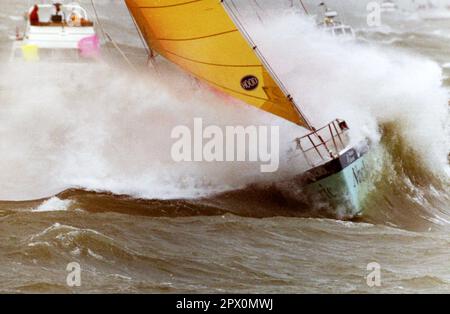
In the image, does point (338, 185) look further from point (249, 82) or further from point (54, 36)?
point (54, 36)

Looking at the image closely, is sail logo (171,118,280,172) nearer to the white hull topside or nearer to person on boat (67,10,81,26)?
the white hull topside

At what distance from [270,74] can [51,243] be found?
3.90 m

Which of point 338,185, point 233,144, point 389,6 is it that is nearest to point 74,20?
point 233,144

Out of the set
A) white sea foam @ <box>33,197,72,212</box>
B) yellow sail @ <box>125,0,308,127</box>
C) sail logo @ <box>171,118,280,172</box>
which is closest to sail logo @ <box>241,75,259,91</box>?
yellow sail @ <box>125,0,308,127</box>

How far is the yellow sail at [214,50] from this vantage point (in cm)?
1295

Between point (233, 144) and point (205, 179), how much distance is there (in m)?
0.60

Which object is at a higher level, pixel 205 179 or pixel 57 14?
pixel 57 14

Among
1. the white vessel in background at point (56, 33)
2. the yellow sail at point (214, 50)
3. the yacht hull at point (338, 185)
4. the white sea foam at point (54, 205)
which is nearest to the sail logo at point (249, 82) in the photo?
the yellow sail at point (214, 50)

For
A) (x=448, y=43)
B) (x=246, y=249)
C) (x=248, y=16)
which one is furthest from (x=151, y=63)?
(x=448, y=43)

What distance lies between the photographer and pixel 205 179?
44.3 ft

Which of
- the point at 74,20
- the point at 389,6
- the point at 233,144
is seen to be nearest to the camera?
the point at 74,20

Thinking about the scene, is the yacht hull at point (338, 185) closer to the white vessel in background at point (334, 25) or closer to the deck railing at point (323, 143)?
the deck railing at point (323, 143)

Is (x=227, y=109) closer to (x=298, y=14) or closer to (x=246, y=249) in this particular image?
(x=246, y=249)
